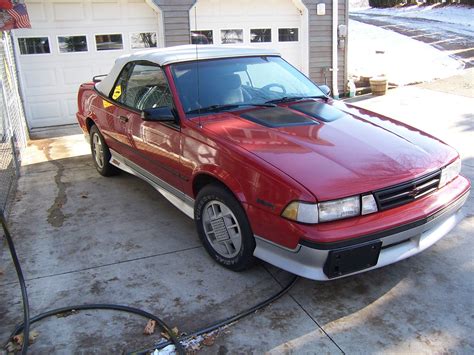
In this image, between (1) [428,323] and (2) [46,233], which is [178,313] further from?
(2) [46,233]

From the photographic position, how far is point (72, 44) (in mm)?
9023

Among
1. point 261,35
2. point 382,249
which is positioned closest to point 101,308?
point 382,249

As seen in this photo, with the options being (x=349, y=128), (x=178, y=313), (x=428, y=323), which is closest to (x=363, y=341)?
(x=428, y=323)

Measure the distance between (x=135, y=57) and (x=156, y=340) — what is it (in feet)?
10.5

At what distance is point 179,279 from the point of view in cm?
357

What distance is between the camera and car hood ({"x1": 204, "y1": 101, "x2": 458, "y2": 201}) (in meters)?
3.00

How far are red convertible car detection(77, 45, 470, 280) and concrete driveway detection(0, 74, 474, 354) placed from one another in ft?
1.12

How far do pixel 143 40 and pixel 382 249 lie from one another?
25.9ft

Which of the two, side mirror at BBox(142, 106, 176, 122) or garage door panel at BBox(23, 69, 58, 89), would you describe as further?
garage door panel at BBox(23, 69, 58, 89)

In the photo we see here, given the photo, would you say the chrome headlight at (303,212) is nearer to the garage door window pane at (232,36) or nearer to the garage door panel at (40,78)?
the garage door panel at (40,78)

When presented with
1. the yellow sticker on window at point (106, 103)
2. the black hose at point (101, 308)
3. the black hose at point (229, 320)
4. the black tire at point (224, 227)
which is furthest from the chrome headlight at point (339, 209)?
the yellow sticker on window at point (106, 103)

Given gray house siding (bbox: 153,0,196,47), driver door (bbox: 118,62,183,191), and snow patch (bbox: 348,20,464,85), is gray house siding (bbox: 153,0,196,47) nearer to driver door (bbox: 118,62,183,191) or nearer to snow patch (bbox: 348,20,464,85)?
driver door (bbox: 118,62,183,191)

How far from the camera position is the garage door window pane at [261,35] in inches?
412

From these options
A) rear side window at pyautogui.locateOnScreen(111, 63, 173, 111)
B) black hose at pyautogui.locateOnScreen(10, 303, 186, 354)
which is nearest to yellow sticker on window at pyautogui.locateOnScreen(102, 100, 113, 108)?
rear side window at pyautogui.locateOnScreen(111, 63, 173, 111)
